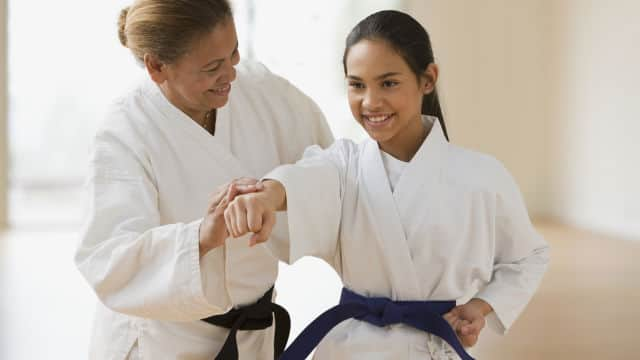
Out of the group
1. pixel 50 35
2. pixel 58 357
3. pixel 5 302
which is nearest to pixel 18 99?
pixel 50 35

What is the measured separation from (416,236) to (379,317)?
6.4 inches

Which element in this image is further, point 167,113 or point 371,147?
point 167,113

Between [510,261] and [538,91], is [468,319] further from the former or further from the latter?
[538,91]

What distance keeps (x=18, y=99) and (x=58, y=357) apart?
245 inches

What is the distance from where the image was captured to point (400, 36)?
1615 millimetres

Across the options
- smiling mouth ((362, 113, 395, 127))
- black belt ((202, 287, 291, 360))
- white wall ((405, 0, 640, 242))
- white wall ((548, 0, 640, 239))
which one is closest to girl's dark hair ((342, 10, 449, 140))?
smiling mouth ((362, 113, 395, 127))

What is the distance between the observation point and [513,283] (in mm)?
1639

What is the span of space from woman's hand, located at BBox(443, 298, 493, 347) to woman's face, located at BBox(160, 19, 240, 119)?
615 mm

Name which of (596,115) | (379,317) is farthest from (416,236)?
(596,115)

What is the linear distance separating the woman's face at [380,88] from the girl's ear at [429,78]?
1.7 inches

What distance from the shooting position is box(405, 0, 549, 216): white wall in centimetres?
893

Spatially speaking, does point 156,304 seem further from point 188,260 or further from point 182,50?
point 182,50

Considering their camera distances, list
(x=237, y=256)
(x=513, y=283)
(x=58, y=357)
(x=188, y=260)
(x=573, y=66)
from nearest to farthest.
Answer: (x=188, y=260) → (x=513, y=283) → (x=237, y=256) → (x=58, y=357) → (x=573, y=66)

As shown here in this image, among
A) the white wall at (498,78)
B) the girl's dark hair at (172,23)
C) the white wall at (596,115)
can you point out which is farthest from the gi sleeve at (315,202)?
the white wall at (498,78)
